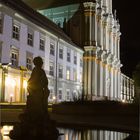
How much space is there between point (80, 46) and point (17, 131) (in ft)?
156

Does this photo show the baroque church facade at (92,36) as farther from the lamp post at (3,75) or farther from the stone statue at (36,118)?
the stone statue at (36,118)

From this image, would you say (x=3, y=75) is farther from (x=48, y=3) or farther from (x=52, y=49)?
(x=48, y=3)

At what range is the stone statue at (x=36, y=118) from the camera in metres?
10.9

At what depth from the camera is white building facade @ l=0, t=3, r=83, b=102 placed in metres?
35.3

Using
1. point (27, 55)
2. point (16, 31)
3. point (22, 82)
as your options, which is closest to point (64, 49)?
point (27, 55)

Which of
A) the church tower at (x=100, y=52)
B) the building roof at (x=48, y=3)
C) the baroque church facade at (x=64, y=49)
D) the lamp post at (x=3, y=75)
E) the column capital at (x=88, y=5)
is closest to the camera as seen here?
the lamp post at (x=3, y=75)

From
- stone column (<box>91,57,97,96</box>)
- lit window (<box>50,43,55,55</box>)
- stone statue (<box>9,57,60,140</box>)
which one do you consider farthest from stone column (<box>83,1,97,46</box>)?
stone statue (<box>9,57,60,140</box>)

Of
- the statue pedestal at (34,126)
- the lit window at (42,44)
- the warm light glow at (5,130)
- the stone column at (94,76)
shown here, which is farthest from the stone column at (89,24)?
the statue pedestal at (34,126)

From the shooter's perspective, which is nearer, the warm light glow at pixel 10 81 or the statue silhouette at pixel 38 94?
the statue silhouette at pixel 38 94

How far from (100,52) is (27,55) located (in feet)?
76.8

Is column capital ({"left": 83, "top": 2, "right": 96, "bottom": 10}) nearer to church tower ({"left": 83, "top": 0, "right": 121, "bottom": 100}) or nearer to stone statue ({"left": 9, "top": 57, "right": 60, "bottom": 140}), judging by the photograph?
church tower ({"left": 83, "top": 0, "right": 121, "bottom": 100})

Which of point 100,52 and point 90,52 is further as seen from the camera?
point 100,52

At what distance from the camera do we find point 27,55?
132 feet

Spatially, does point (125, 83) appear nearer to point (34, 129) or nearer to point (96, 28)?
point (96, 28)
